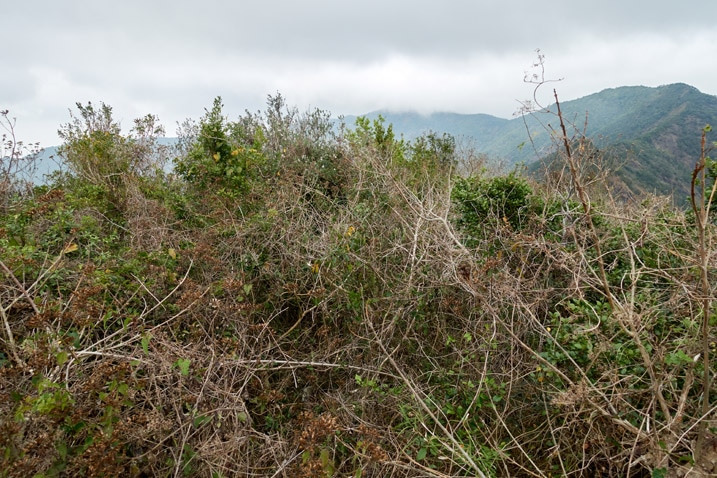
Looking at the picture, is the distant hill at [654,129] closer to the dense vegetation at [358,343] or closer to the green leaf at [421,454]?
the dense vegetation at [358,343]

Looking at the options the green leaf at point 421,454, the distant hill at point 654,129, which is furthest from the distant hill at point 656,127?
the green leaf at point 421,454

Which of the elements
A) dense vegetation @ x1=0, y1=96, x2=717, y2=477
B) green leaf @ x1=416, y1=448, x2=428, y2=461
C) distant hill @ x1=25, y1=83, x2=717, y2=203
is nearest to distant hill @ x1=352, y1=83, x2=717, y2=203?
distant hill @ x1=25, y1=83, x2=717, y2=203

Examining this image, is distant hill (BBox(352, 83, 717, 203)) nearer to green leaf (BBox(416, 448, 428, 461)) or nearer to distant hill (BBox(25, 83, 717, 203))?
distant hill (BBox(25, 83, 717, 203))

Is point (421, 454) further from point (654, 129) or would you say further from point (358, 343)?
point (654, 129)

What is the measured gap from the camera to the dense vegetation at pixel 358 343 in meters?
2.07

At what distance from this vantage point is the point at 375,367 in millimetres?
3008

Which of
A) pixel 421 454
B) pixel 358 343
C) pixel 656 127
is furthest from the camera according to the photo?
pixel 656 127

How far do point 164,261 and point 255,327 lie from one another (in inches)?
49.8

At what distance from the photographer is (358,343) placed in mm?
3250

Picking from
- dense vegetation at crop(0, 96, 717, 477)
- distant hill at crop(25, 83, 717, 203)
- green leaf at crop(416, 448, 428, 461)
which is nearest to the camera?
dense vegetation at crop(0, 96, 717, 477)

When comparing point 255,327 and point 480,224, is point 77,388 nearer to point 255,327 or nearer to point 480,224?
point 255,327

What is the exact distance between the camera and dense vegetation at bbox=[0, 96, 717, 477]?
207 centimetres

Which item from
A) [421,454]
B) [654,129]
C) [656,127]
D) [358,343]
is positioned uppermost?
[656,127]

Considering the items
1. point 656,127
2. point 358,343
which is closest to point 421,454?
point 358,343
